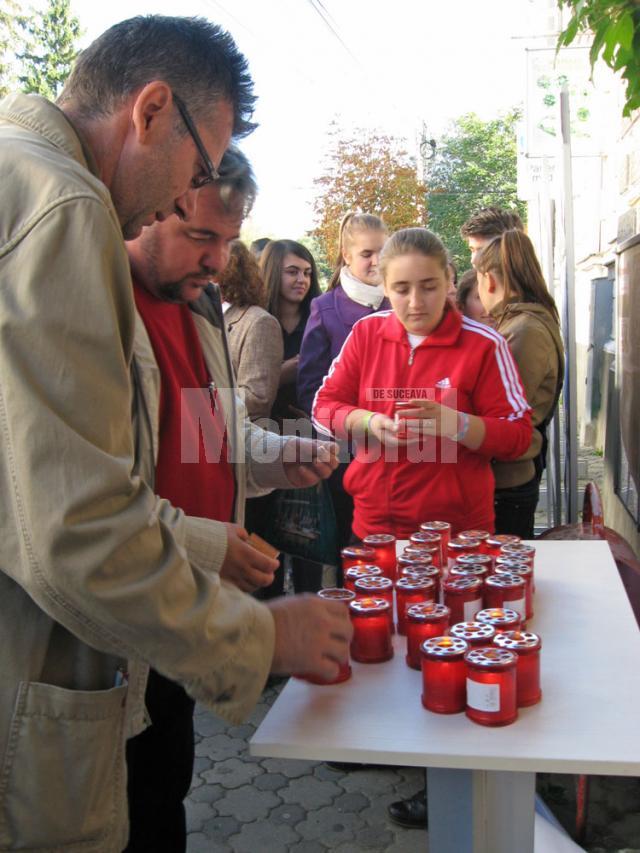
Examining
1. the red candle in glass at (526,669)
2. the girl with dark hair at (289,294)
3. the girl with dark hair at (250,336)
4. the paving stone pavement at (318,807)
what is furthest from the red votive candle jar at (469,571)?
the girl with dark hair at (289,294)

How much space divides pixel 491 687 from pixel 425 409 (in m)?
1.26

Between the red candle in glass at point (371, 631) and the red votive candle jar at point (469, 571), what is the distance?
7.9 inches

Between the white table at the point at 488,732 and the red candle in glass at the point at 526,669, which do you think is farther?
the red candle in glass at the point at 526,669

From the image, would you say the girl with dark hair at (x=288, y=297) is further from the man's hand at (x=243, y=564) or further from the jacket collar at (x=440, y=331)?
the man's hand at (x=243, y=564)

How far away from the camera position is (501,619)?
5.09ft

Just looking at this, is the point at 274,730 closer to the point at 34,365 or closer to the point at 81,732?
the point at 81,732

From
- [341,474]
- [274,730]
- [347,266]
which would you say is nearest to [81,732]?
[274,730]

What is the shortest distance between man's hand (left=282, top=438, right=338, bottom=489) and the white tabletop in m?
0.47

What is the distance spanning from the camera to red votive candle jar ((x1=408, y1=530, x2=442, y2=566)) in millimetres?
1956

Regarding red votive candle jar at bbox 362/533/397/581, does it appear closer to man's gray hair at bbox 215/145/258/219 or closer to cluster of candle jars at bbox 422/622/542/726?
cluster of candle jars at bbox 422/622/542/726

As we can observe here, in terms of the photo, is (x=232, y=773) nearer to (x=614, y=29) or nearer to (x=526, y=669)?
(x=526, y=669)

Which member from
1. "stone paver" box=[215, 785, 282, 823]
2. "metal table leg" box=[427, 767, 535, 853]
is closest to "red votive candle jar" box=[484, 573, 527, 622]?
A: "metal table leg" box=[427, 767, 535, 853]

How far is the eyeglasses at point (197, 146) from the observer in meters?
1.16

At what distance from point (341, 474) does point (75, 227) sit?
9.39 ft
